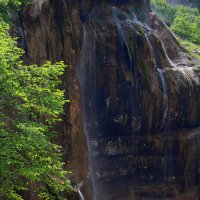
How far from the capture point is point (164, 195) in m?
23.3

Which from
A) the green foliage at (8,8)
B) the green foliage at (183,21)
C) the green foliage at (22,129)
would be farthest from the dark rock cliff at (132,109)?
the green foliage at (183,21)

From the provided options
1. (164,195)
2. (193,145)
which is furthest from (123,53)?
(164,195)

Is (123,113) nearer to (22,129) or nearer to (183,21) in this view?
(22,129)

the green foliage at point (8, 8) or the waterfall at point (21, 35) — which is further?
the waterfall at point (21, 35)

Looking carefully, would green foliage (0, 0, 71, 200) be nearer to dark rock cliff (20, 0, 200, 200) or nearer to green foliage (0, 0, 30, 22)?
green foliage (0, 0, 30, 22)

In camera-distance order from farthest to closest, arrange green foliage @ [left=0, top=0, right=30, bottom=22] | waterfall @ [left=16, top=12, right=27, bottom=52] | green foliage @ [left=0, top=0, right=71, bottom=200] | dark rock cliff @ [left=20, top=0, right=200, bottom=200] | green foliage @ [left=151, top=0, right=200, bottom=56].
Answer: green foliage @ [left=151, top=0, right=200, bottom=56]
dark rock cliff @ [left=20, top=0, right=200, bottom=200]
waterfall @ [left=16, top=12, right=27, bottom=52]
green foliage @ [left=0, top=0, right=30, bottom=22]
green foliage @ [left=0, top=0, right=71, bottom=200]

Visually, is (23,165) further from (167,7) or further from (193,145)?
(167,7)

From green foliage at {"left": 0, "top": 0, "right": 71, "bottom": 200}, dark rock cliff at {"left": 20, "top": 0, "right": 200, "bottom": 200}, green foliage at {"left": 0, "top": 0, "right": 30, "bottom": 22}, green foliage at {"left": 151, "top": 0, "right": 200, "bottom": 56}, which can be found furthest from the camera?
green foliage at {"left": 151, "top": 0, "right": 200, "bottom": 56}

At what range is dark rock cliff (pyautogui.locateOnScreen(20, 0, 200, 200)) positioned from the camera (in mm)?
22141

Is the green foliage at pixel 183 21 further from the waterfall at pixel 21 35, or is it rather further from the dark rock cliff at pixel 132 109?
the waterfall at pixel 21 35

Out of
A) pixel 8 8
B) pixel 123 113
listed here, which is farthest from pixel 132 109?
pixel 8 8

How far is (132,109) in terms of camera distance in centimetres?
2289

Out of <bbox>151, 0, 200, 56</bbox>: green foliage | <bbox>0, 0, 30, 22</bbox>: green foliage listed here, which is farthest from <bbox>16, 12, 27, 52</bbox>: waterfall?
<bbox>151, 0, 200, 56</bbox>: green foliage

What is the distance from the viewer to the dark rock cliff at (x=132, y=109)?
22.1 meters
